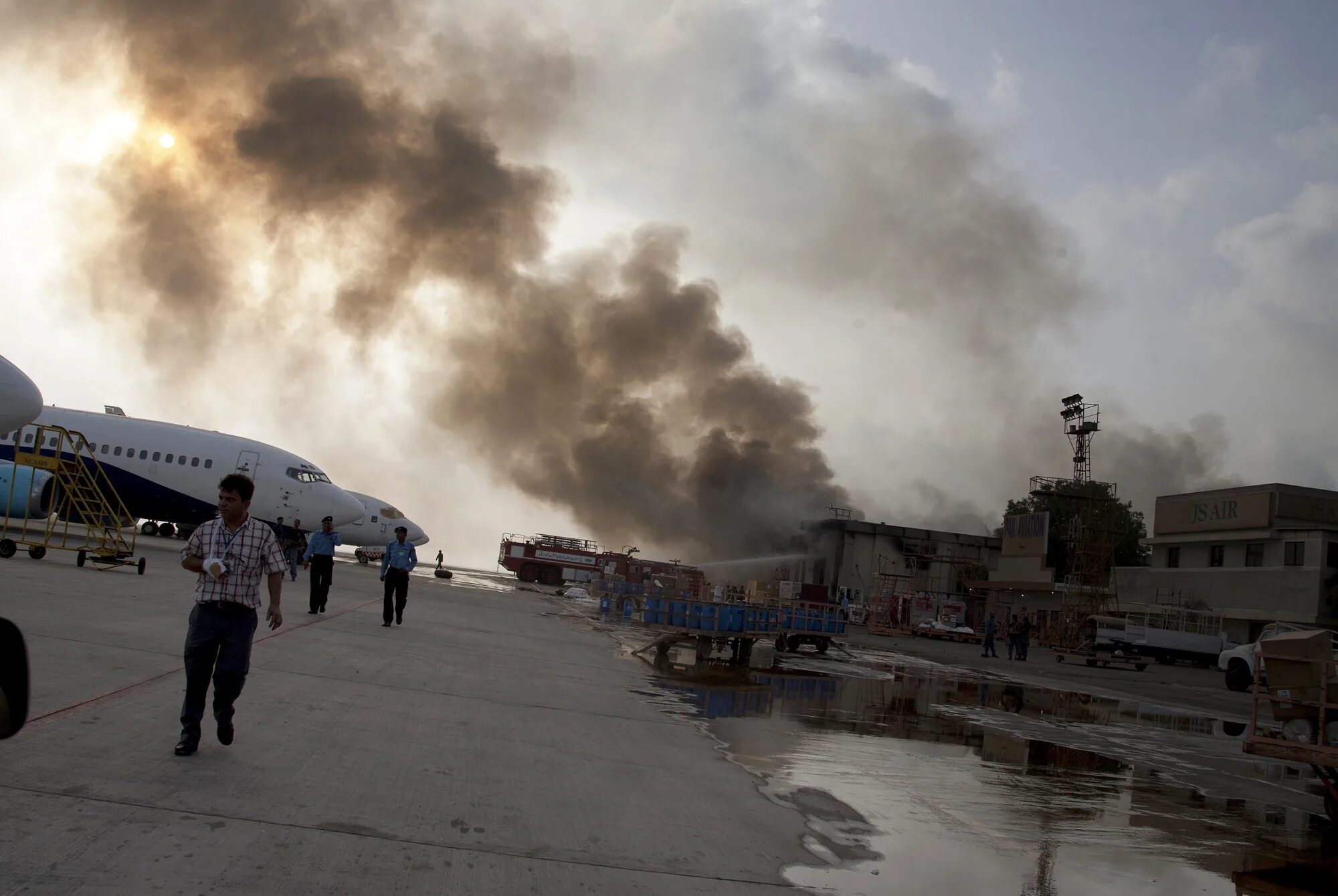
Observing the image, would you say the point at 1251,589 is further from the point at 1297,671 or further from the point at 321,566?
the point at 321,566

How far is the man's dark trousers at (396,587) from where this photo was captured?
15.7m

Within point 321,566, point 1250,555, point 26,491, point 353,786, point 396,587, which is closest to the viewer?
point 353,786

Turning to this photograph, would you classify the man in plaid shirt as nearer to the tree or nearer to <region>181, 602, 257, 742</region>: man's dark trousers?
<region>181, 602, 257, 742</region>: man's dark trousers

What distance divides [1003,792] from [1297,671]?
2982 mm

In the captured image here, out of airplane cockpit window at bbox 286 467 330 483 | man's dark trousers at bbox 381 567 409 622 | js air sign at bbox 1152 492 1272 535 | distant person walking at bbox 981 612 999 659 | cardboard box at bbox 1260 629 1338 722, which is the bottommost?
distant person walking at bbox 981 612 999 659

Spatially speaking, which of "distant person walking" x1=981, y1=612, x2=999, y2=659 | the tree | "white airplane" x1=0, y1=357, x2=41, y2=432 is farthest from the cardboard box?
the tree

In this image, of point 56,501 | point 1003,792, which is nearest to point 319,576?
point 56,501

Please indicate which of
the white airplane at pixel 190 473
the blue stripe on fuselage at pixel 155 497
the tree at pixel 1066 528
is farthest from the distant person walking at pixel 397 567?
the tree at pixel 1066 528

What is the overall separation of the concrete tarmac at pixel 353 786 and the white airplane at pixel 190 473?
51.9 feet

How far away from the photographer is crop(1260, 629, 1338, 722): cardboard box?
8.91 m

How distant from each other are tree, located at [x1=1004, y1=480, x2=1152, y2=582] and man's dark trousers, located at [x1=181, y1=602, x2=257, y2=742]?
2733 inches

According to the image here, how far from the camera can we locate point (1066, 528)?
72875 millimetres

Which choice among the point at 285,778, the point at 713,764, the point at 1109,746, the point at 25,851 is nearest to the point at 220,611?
the point at 285,778

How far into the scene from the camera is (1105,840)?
24.0 ft
